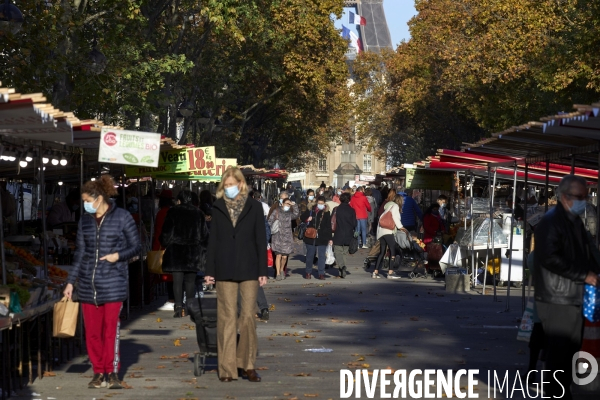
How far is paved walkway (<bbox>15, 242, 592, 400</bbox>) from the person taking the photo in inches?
390

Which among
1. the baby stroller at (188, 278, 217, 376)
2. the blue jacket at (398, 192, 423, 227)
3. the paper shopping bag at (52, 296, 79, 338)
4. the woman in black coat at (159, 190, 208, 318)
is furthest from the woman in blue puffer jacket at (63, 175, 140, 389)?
the blue jacket at (398, 192, 423, 227)

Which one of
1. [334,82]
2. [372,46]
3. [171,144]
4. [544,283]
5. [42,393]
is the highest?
[372,46]

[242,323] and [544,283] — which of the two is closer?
[544,283]

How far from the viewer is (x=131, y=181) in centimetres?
2816

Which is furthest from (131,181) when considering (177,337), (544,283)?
(544,283)

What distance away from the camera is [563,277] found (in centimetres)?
813

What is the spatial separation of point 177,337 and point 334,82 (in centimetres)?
3929

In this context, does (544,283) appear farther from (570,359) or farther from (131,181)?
(131,181)

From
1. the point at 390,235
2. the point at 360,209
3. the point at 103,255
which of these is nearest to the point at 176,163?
the point at 390,235

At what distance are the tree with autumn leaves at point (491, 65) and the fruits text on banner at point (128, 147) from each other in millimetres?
16770

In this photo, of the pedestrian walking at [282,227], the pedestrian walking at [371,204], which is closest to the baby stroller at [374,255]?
the pedestrian walking at [282,227]

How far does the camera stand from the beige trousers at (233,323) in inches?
393

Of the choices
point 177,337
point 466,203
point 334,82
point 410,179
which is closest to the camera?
point 177,337

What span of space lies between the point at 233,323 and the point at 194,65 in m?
20.9
